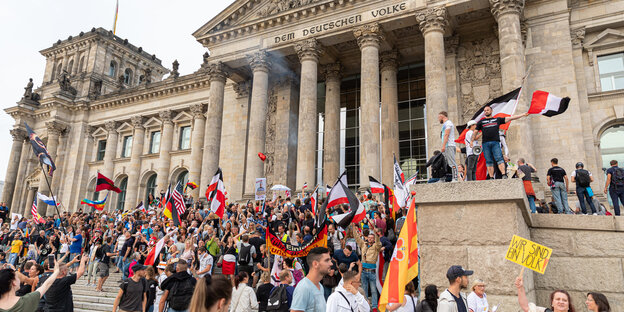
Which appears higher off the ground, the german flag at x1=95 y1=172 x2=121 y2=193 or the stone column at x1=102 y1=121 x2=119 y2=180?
the stone column at x1=102 y1=121 x2=119 y2=180

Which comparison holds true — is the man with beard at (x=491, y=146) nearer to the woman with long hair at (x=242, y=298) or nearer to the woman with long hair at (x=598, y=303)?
the woman with long hair at (x=598, y=303)

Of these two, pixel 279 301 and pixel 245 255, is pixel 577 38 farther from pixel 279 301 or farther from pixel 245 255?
pixel 279 301

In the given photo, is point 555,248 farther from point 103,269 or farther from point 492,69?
point 492,69

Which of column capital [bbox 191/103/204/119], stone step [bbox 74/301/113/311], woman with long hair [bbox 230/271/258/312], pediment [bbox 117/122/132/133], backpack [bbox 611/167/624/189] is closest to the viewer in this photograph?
woman with long hair [bbox 230/271/258/312]

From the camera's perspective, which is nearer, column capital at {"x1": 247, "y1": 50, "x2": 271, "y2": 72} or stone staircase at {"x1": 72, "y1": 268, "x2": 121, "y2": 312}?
stone staircase at {"x1": 72, "y1": 268, "x2": 121, "y2": 312}

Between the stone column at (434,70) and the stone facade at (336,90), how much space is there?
2.1 inches

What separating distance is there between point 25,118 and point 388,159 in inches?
1474

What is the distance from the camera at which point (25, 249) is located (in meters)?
19.7

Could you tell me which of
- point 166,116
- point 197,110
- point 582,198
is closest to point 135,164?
point 166,116

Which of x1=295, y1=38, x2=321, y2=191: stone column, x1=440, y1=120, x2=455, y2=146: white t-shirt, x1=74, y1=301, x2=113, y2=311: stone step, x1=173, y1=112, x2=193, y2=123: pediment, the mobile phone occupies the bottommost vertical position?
x1=74, y1=301, x2=113, y2=311: stone step

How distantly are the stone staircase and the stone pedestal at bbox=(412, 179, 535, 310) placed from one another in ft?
30.0

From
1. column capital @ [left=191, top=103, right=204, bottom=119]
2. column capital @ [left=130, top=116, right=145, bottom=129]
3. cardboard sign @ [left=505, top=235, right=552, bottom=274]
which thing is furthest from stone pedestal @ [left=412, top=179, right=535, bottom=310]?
column capital @ [left=130, top=116, right=145, bottom=129]

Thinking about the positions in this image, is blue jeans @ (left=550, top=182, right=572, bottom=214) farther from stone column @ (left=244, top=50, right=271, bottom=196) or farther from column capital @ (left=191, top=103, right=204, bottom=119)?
column capital @ (left=191, top=103, right=204, bottom=119)

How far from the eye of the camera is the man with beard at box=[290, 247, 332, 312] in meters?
4.19
